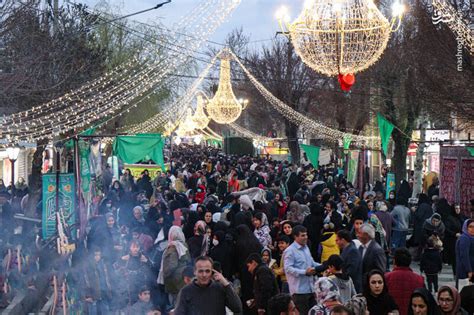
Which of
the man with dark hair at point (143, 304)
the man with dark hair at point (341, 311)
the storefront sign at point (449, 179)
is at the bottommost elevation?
the man with dark hair at point (143, 304)

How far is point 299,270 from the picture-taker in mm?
8891

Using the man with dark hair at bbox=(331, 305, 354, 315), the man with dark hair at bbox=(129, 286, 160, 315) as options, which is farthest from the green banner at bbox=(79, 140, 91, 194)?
the man with dark hair at bbox=(331, 305, 354, 315)

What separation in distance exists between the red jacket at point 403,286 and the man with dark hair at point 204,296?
1.94m

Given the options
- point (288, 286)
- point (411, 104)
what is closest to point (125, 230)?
point (288, 286)

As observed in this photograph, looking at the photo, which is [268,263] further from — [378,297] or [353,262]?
[378,297]

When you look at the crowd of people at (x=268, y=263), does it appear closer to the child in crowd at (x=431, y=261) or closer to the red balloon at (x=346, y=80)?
the child in crowd at (x=431, y=261)

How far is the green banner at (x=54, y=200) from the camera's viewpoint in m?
13.8

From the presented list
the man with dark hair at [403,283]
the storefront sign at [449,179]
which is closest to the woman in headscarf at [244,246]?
the man with dark hair at [403,283]

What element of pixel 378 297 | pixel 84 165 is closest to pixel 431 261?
pixel 378 297

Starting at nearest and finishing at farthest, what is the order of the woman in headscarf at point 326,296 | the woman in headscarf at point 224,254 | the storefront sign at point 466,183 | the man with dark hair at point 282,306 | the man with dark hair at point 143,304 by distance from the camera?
the man with dark hair at point 282,306
the woman in headscarf at point 326,296
the man with dark hair at point 143,304
the woman in headscarf at point 224,254
the storefront sign at point 466,183

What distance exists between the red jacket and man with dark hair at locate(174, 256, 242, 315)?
1.94 metres

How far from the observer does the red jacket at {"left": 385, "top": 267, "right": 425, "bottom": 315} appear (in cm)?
764

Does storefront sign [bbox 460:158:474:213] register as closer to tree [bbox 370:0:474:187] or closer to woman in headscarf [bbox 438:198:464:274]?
tree [bbox 370:0:474:187]

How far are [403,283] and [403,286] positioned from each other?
30mm
